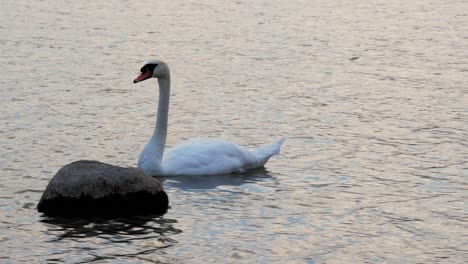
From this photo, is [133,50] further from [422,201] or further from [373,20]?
[422,201]

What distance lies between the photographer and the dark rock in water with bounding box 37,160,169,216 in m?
9.08

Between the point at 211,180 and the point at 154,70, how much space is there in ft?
3.93

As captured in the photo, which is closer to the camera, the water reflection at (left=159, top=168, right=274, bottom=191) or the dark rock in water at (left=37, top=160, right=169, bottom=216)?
the dark rock in water at (left=37, top=160, right=169, bottom=216)

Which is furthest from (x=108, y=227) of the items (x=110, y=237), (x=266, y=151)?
(x=266, y=151)

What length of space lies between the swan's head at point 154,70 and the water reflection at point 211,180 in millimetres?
1003

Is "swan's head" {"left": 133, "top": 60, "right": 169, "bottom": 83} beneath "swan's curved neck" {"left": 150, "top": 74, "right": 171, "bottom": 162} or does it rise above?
above

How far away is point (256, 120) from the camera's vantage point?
12891 mm

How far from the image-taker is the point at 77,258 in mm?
8000

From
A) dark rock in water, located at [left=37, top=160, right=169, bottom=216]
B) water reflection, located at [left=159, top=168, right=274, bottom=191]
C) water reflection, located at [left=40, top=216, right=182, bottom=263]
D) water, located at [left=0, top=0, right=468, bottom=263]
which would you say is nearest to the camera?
water reflection, located at [left=40, top=216, right=182, bottom=263]

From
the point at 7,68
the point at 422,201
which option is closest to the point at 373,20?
the point at 7,68

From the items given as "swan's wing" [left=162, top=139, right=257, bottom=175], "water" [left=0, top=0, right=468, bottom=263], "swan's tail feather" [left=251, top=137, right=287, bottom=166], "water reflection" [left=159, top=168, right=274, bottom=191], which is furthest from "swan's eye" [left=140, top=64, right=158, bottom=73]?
"swan's tail feather" [left=251, top=137, right=287, bottom=166]

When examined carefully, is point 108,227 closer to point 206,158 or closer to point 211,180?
point 211,180

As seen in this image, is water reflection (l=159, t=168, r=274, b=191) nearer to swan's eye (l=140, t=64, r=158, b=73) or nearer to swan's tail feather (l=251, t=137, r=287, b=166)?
swan's tail feather (l=251, t=137, r=287, b=166)

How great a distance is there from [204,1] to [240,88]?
25.0 feet
